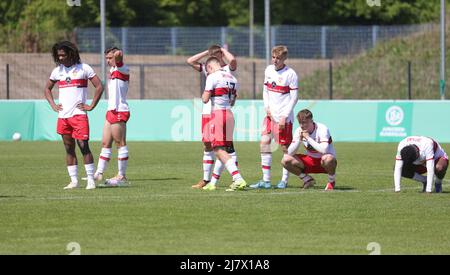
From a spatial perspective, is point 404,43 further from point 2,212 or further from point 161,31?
point 2,212

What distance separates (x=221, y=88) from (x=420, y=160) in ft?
9.69

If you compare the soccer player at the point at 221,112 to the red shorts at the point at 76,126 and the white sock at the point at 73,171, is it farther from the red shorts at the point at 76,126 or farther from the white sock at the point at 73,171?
the white sock at the point at 73,171

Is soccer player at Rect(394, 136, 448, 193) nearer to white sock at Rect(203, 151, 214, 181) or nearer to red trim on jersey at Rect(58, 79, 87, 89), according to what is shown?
white sock at Rect(203, 151, 214, 181)

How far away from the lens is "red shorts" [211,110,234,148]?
16.9 m

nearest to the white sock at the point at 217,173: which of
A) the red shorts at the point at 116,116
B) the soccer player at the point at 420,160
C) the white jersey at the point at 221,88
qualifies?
the white jersey at the point at 221,88

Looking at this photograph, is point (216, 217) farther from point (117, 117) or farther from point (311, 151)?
point (117, 117)

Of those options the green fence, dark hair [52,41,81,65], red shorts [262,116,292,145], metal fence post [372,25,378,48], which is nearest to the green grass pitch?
red shorts [262,116,292,145]

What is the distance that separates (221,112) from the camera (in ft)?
55.9

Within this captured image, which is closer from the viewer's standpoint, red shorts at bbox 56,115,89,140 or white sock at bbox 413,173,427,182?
white sock at bbox 413,173,427,182

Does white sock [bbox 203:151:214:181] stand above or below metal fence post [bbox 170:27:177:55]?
below

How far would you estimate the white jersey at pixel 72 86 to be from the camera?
17.4 m

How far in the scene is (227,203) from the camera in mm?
15344

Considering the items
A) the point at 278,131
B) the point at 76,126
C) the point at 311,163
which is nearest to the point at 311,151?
the point at 311,163

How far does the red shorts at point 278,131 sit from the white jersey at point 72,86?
2676 millimetres
